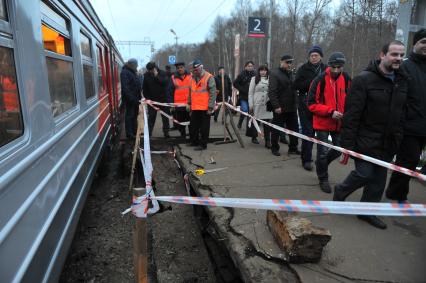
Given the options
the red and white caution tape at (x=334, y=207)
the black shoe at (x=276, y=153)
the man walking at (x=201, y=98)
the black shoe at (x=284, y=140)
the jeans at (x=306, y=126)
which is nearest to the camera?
the red and white caution tape at (x=334, y=207)

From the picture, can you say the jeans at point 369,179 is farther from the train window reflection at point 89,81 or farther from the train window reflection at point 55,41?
the train window reflection at point 89,81

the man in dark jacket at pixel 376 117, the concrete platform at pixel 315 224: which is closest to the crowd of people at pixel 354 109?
the man in dark jacket at pixel 376 117

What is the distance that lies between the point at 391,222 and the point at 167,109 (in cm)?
607

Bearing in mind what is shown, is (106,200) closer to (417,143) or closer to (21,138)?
(21,138)

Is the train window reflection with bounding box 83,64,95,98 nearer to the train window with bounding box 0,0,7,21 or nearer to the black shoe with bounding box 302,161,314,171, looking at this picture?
the train window with bounding box 0,0,7,21

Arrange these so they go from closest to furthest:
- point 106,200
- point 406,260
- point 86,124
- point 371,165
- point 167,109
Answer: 1. point 406,260
2. point 371,165
3. point 86,124
4. point 106,200
5. point 167,109

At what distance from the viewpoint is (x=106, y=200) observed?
515 centimetres

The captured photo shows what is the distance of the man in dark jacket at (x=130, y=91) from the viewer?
25.4 ft

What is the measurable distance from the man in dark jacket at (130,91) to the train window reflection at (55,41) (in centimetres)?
401

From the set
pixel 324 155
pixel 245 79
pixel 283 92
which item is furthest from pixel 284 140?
pixel 324 155

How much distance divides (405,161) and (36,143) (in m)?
3.46

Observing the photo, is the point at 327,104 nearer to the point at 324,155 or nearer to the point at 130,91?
the point at 324,155

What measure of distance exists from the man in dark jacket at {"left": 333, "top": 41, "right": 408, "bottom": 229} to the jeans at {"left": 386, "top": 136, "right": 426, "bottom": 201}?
40cm

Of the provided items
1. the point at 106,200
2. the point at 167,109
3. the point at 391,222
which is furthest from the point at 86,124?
the point at 167,109
